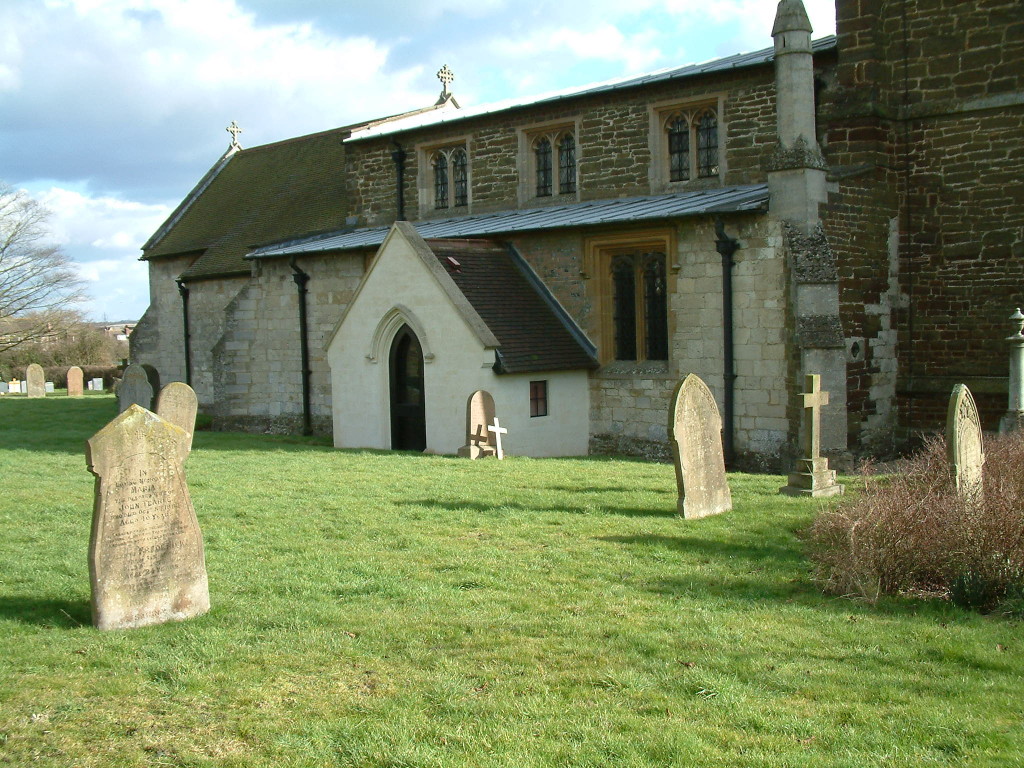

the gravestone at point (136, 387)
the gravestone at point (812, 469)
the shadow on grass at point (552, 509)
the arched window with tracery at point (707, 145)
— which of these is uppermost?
the arched window with tracery at point (707, 145)

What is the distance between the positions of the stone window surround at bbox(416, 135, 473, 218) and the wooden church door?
→ 5.14m

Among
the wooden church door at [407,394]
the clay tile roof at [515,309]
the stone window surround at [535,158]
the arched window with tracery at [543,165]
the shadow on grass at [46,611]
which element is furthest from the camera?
the arched window with tracery at [543,165]

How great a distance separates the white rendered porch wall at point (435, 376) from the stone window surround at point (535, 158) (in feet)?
14.4

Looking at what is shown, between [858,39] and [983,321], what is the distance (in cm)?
528

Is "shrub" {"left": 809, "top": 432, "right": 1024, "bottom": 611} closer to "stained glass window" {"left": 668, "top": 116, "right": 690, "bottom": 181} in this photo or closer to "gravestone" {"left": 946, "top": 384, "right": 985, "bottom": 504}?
"gravestone" {"left": 946, "top": 384, "right": 985, "bottom": 504}

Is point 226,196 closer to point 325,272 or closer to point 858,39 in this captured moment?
point 325,272

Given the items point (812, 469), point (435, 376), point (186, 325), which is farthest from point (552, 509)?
point (186, 325)

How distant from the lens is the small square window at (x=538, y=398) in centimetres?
1894

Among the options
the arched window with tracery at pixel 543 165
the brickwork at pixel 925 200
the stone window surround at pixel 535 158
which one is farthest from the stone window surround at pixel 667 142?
the arched window with tracery at pixel 543 165

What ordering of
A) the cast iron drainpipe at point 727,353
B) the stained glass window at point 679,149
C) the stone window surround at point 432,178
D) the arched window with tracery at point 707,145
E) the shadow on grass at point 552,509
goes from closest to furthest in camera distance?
the shadow on grass at point 552,509, the cast iron drainpipe at point 727,353, the arched window with tracery at point 707,145, the stained glass window at point 679,149, the stone window surround at point 432,178

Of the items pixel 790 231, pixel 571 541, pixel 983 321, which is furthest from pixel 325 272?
pixel 571 541

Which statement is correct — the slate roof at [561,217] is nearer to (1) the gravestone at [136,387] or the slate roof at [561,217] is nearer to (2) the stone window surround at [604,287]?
(2) the stone window surround at [604,287]

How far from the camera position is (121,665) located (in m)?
6.20

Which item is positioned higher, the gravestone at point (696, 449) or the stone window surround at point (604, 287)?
the stone window surround at point (604, 287)
